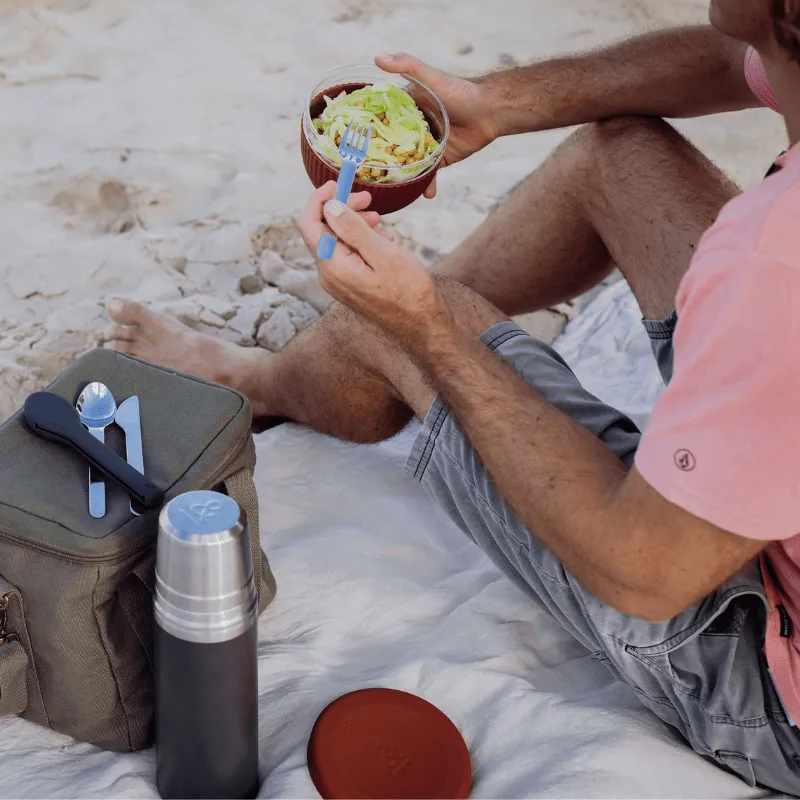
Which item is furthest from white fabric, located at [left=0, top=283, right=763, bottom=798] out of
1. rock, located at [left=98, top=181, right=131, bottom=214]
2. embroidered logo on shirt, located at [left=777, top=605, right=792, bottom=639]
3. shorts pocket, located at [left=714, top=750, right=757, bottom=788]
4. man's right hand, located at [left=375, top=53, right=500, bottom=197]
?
rock, located at [left=98, top=181, right=131, bottom=214]

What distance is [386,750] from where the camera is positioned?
1.25 meters

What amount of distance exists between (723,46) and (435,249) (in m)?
0.83

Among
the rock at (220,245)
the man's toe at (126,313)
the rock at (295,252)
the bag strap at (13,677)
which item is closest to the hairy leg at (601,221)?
the rock at (295,252)

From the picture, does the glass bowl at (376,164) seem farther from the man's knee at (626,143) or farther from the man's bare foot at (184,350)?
the man's bare foot at (184,350)

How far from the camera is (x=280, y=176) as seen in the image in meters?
2.55

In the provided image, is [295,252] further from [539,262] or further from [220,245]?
[539,262]

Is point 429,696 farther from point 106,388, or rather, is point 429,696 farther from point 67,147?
point 67,147

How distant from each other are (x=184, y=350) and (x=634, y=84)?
A: 983 mm

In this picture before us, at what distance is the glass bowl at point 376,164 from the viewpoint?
1.39 m

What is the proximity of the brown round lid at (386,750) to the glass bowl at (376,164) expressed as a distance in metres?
0.68

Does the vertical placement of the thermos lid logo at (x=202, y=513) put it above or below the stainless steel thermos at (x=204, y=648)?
above

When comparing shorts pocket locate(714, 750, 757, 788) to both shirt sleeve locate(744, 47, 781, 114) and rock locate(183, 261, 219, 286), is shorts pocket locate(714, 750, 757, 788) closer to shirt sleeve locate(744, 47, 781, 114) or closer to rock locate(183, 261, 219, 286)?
shirt sleeve locate(744, 47, 781, 114)

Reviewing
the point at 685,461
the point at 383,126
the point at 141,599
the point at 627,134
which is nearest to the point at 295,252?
the point at 627,134

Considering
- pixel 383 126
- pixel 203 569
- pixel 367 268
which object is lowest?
pixel 203 569
